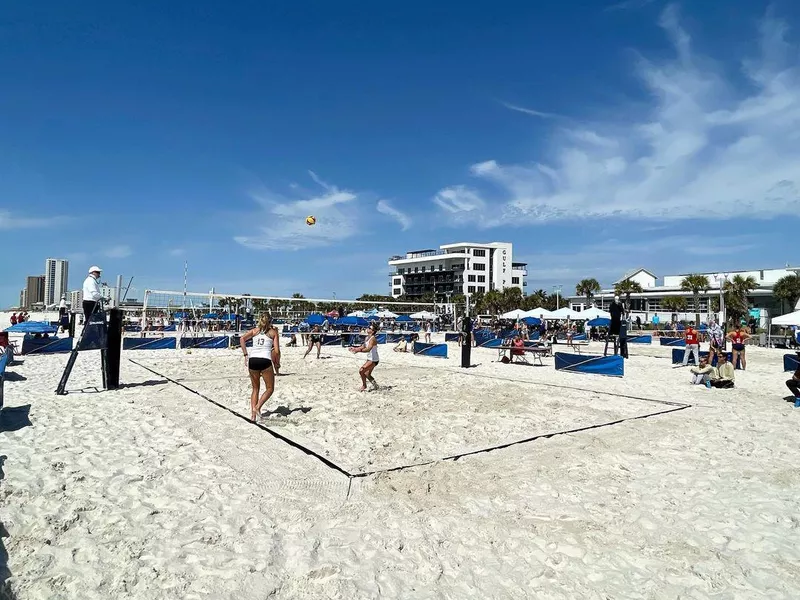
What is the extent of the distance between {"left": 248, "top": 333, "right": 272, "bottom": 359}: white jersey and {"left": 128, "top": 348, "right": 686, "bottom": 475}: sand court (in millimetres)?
906

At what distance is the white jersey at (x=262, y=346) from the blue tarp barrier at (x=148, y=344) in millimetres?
14632

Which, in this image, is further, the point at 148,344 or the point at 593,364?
the point at 148,344

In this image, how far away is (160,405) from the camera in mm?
7848

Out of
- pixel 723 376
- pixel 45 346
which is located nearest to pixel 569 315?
pixel 723 376

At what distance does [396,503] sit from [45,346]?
1691cm

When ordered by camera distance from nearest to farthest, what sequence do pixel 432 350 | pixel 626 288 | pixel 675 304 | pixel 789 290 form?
pixel 432 350 < pixel 789 290 < pixel 675 304 < pixel 626 288

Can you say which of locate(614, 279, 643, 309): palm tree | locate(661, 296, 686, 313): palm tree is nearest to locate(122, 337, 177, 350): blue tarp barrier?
locate(614, 279, 643, 309): palm tree

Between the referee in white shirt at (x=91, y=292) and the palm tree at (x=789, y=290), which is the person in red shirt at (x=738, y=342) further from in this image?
the palm tree at (x=789, y=290)

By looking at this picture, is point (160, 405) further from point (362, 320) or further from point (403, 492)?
point (362, 320)

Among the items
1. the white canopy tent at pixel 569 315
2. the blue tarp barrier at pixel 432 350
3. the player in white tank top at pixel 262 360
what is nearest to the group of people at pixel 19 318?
the blue tarp barrier at pixel 432 350

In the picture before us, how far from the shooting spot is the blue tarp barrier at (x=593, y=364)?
41.2ft

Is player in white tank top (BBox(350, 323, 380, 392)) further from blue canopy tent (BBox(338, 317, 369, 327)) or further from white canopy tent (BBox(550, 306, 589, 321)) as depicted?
white canopy tent (BBox(550, 306, 589, 321))

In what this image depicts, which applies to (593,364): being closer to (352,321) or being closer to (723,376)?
(723,376)

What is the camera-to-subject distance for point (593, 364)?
1310 centimetres
